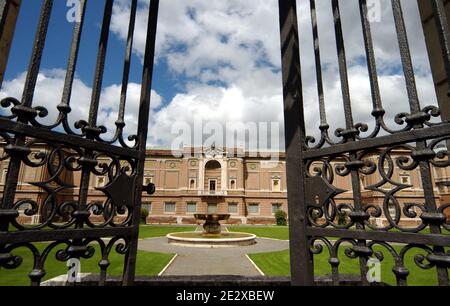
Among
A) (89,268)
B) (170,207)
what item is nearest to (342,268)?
(89,268)

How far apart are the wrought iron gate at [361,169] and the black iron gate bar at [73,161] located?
1.22 m

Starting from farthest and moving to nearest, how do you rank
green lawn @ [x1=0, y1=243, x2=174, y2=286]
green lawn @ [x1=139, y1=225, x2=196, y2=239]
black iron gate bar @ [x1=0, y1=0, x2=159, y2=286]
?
green lawn @ [x1=139, y1=225, x2=196, y2=239] → green lawn @ [x1=0, y1=243, x2=174, y2=286] → black iron gate bar @ [x1=0, y1=0, x2=159, y2=286]

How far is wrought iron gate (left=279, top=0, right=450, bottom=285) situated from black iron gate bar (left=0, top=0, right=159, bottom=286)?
1.22 meters

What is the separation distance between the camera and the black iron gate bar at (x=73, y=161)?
1409 mm

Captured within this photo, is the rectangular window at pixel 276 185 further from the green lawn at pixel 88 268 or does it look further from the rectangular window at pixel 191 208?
the green lawn at pixel 88 268

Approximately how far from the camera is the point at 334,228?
1.81 meters

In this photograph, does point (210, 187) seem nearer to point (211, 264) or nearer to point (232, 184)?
point (232, 184)

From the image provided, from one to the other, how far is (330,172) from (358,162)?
0.77 ft

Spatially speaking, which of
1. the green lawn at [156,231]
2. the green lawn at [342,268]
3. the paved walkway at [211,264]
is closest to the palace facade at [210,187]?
the green lawn at [156,231]

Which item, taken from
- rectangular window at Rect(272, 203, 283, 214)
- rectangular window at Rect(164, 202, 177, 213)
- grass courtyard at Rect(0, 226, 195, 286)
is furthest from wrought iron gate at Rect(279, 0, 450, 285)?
rectangular window at Rect(272, 203, 283, 214)

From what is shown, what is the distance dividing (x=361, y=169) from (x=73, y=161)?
1920 mm

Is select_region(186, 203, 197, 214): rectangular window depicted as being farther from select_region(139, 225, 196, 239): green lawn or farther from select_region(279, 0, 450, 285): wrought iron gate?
select_region(279, 0, 450, 285): wrought iron gate

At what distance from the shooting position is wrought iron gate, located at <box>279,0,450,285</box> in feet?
4.81
